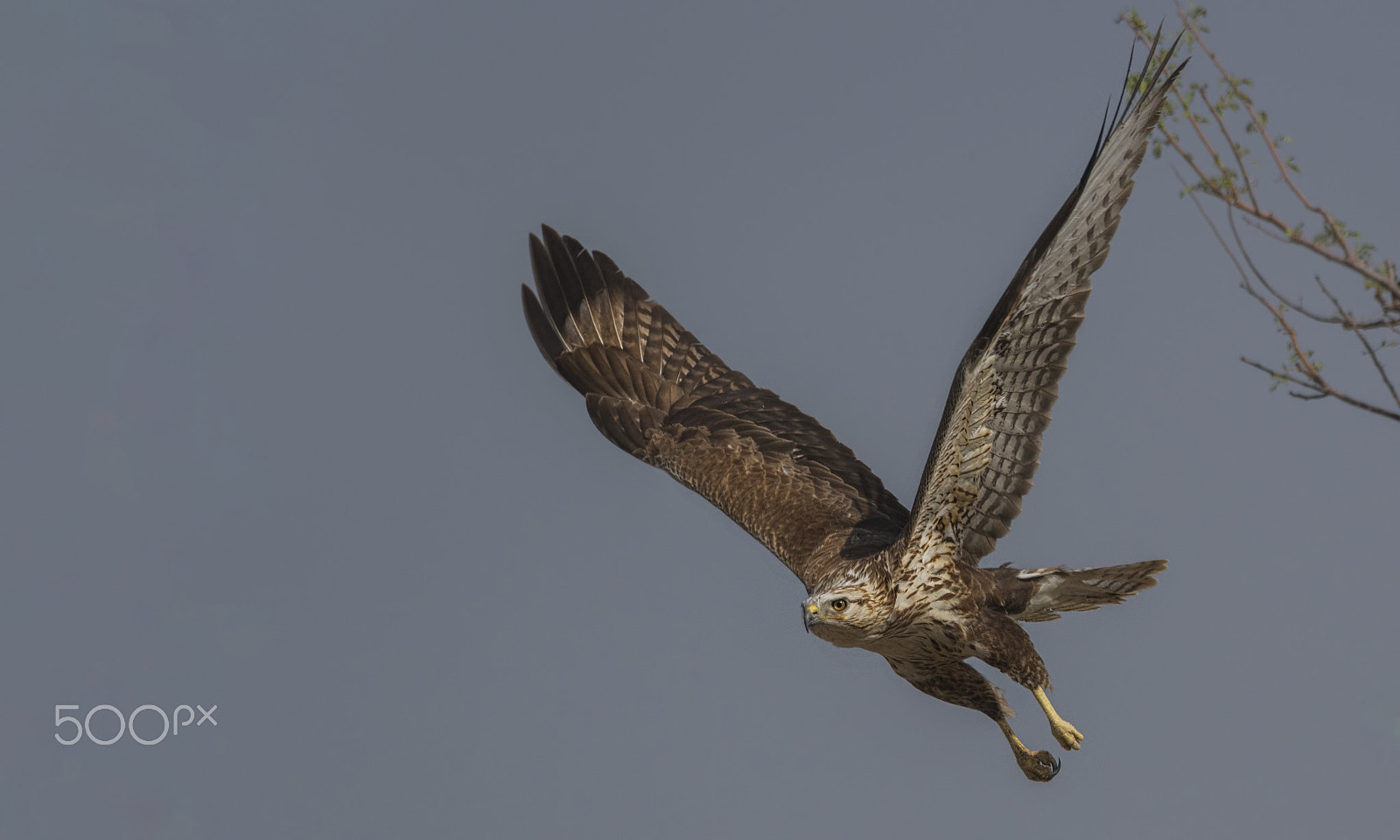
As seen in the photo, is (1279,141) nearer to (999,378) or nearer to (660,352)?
(999,378)

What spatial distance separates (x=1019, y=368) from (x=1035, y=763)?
9.20 feet

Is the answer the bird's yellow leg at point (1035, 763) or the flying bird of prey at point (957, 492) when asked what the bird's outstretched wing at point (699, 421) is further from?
the bird's yellow leg at point (1035, 763)

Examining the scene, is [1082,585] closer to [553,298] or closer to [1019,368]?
[1019,368]

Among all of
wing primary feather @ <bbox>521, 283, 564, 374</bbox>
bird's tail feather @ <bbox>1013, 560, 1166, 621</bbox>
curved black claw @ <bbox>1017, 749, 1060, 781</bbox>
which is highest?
wing primary feather @ <bbox>521, 283, 564, 374</bbox>

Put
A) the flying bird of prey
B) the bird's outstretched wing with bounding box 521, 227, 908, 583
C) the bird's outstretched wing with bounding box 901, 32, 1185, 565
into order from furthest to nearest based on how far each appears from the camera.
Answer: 1. the bird's outstretched wing with bounding box 521, 227, 908, 583
2. the flying bird of prey
3. the bird's outstretched wing with bounding box 901, 32, 1185, 565

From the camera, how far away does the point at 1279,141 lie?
5.95 m

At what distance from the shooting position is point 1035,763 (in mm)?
9445

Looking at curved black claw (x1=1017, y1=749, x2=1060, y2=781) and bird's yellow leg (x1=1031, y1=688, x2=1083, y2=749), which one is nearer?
bird's yellow leg (x1=1031, y1=688, x2=1083, y2=749)

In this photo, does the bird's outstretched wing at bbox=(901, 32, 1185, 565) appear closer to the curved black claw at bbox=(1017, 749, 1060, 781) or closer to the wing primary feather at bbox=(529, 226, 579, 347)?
the curved black claw at bbox=(1017, 749, 1060, 781)

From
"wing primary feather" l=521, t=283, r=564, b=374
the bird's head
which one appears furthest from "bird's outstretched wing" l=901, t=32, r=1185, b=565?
"wing primary feather" l=521, t=283, r=564, b=374

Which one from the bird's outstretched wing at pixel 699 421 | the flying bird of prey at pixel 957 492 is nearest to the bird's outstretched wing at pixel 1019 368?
the flying bird of prey at pixel 957 492

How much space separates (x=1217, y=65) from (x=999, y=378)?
2.36 metres

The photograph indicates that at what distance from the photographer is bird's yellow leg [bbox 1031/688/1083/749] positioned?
859 centimetres

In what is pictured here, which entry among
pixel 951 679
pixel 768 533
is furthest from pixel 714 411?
pixel 951 679
